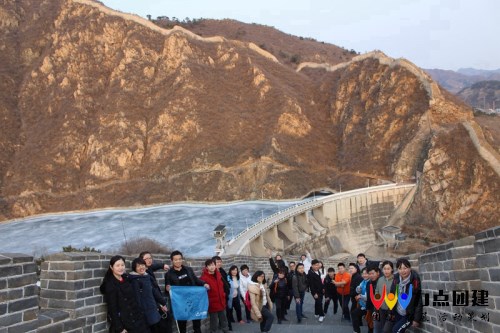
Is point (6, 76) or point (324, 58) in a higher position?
point (324, 58)

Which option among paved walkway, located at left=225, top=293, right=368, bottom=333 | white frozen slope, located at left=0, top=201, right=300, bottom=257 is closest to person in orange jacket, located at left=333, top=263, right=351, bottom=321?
paved walkway, located at left=225, top=293, right=368, bottom=333

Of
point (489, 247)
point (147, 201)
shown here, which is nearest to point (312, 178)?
point (147, 201)

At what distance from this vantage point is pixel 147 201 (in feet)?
205

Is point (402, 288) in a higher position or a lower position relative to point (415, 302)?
higher

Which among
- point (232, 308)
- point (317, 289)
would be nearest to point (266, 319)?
point (232, 308)

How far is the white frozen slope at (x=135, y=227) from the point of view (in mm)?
41531

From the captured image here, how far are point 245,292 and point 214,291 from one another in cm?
186

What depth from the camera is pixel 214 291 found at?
8.69 metres

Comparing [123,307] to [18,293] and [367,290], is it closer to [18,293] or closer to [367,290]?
[18,293]

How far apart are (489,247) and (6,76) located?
91.1 metres

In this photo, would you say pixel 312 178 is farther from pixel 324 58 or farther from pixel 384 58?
pixel 324 58

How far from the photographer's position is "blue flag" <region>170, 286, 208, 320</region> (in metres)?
7.67

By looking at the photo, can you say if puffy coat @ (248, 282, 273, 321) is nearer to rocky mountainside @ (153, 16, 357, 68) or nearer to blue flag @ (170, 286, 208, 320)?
blue flag @ (170, 286, 208, 320)

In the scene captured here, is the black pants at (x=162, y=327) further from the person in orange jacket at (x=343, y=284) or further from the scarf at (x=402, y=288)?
the person in orange jacket at (x=343, y=284)
